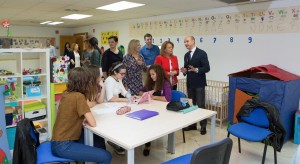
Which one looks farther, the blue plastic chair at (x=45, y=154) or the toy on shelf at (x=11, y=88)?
the toy on shelf at (x=11, y=88)

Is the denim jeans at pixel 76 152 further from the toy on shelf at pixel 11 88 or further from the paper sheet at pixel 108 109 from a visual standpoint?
the toy on shelf at pixel 11 88

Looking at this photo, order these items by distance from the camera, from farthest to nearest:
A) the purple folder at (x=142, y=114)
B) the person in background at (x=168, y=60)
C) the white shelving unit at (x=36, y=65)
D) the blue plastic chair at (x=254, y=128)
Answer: the person in background at (x=168, y=60) → the white shelving unit at (x=36, y=65) → the blue plastic chair at (x=254, y=128) → the purple folder at (x=142, y=114)

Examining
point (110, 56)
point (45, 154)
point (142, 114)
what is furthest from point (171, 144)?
point (110, 56)

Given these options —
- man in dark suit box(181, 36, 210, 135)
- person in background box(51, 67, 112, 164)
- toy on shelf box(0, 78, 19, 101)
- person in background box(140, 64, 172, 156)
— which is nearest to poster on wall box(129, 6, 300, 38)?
man in dark suit box(181, 36, 210, 135)

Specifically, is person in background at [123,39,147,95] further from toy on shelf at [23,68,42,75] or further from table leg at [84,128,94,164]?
table leg at [84,128,94,164]

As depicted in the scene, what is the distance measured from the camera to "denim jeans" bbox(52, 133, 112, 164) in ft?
6.04

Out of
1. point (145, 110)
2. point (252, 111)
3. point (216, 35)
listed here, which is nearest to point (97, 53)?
point (216, 35)

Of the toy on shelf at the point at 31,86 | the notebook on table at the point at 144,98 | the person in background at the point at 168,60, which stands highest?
the person in background at the point at 168,60

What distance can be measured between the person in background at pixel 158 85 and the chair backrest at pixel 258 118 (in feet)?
3.26

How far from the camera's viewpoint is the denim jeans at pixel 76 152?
1.84 m

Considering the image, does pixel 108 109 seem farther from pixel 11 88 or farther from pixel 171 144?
pixel 11 88

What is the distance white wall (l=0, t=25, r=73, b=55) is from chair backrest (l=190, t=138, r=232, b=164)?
9.04m

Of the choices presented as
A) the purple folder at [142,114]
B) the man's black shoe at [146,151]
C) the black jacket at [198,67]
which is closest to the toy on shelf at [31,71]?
the purple folder at [142,114]

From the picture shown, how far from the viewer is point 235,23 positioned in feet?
13.7
